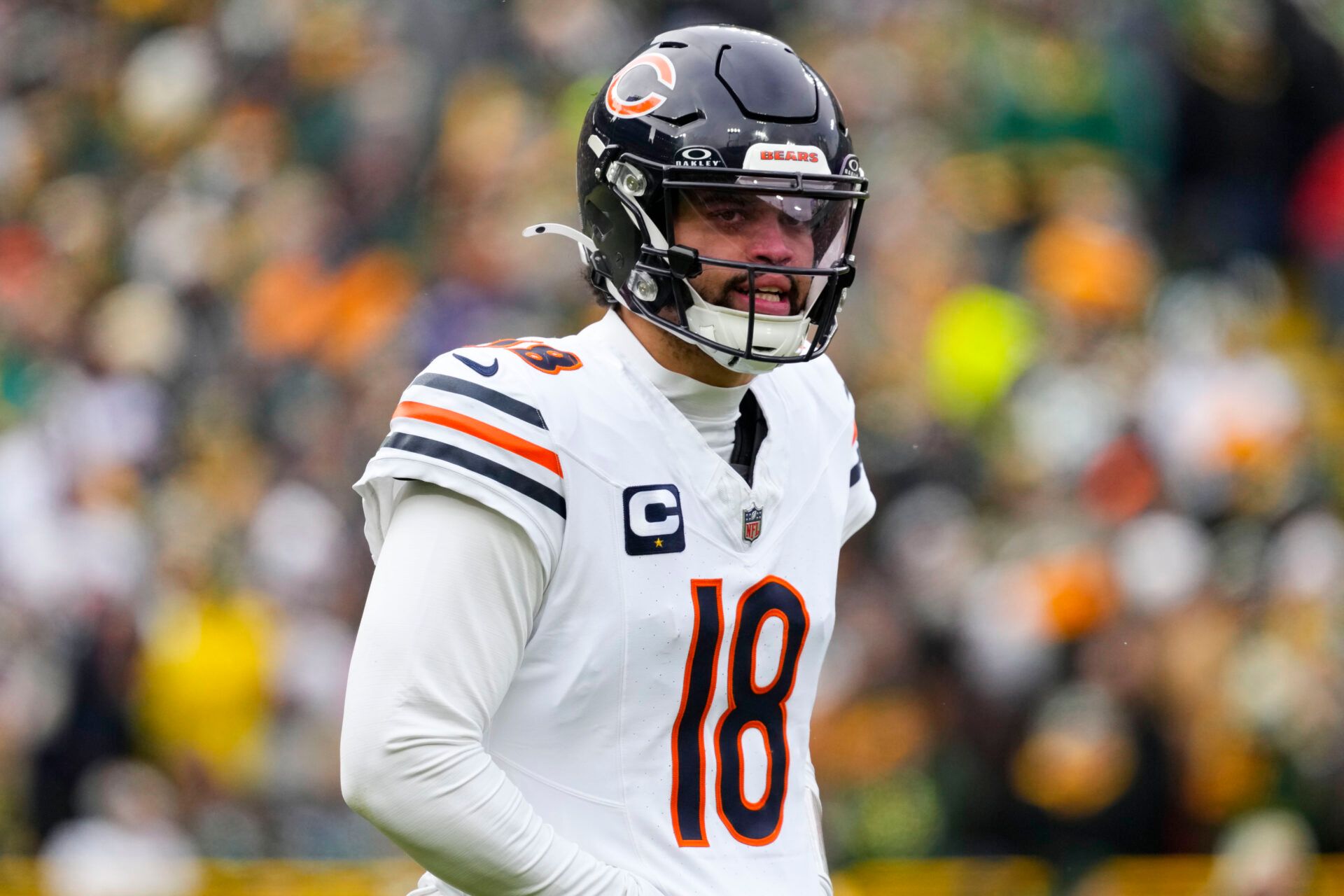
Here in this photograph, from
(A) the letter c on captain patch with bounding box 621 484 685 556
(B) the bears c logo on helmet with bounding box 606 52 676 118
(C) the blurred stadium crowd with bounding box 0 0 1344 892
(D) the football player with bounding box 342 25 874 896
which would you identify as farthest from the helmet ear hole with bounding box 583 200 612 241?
(C) the blurred stadium crowd with bounding box 0 0 1344 892

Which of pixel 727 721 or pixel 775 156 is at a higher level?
pixel 775 156

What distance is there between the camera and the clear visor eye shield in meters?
2.59

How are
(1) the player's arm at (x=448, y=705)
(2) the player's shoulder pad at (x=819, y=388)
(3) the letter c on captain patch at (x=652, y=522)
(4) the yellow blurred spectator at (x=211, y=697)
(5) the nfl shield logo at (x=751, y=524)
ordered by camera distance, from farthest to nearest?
(4) the yellow blurred spectator at (x=211, y=697) → (2) the player's shoulder pad at (x=819, y=388) → (5) the nfl shield logo at (x=751, y=524) → (3) the letter c on captain patch at (x=652, y=522) → (1) the player's arm at (x=448, y=705)

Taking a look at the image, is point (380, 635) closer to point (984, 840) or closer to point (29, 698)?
point (984, 840)

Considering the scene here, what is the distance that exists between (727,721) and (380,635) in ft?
1.74

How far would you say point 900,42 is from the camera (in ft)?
28.3

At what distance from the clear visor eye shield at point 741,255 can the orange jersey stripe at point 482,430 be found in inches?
10.9

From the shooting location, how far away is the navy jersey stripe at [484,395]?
248 cm

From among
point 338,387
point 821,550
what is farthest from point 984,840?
point 821,550

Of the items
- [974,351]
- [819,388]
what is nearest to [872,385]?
[974,351]

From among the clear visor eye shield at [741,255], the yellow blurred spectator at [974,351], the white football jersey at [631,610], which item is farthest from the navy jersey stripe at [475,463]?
the yellow blurred spectator at [974,351]

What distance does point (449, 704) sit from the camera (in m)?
2.35

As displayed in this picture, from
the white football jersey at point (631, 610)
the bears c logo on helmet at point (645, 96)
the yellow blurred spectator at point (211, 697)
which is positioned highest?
the bears c logo on helmet at point (645, 96)

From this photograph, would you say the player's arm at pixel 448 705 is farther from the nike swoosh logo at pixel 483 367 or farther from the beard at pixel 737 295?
the beard at pixel 737 295
